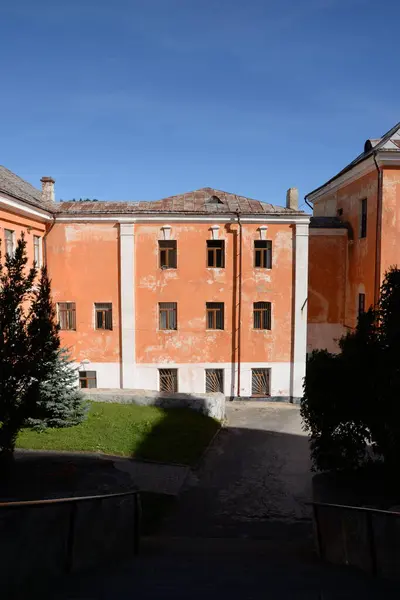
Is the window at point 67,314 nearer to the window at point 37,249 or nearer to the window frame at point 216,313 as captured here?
the window at point 37,249

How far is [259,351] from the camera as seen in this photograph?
2186 centimetres

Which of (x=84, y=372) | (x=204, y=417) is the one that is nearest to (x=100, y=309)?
(x=84, y=372)

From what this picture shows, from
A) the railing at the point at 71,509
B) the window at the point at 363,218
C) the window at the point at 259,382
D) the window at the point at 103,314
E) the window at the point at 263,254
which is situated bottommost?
the window at the point at 259,382

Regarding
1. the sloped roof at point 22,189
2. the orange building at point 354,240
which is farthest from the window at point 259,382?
the sloped roof at point 22,189

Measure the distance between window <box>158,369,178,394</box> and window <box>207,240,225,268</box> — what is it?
551 cm

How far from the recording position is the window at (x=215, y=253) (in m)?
21.7

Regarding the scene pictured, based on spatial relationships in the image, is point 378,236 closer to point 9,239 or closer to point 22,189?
point 9,239

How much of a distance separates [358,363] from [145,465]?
22.2 feet

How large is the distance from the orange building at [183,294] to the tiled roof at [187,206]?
95 millimetres

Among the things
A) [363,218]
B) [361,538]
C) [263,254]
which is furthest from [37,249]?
[361,538]

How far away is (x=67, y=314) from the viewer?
21703 millimetres

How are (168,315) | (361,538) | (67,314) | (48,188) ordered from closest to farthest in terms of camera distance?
(361,538), (67,314), (168,315), (48,188)

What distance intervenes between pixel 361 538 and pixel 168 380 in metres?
16.5

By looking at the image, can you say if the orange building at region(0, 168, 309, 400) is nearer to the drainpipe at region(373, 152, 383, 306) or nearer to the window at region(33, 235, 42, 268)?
the window at region(33, 235, 42, 268)
